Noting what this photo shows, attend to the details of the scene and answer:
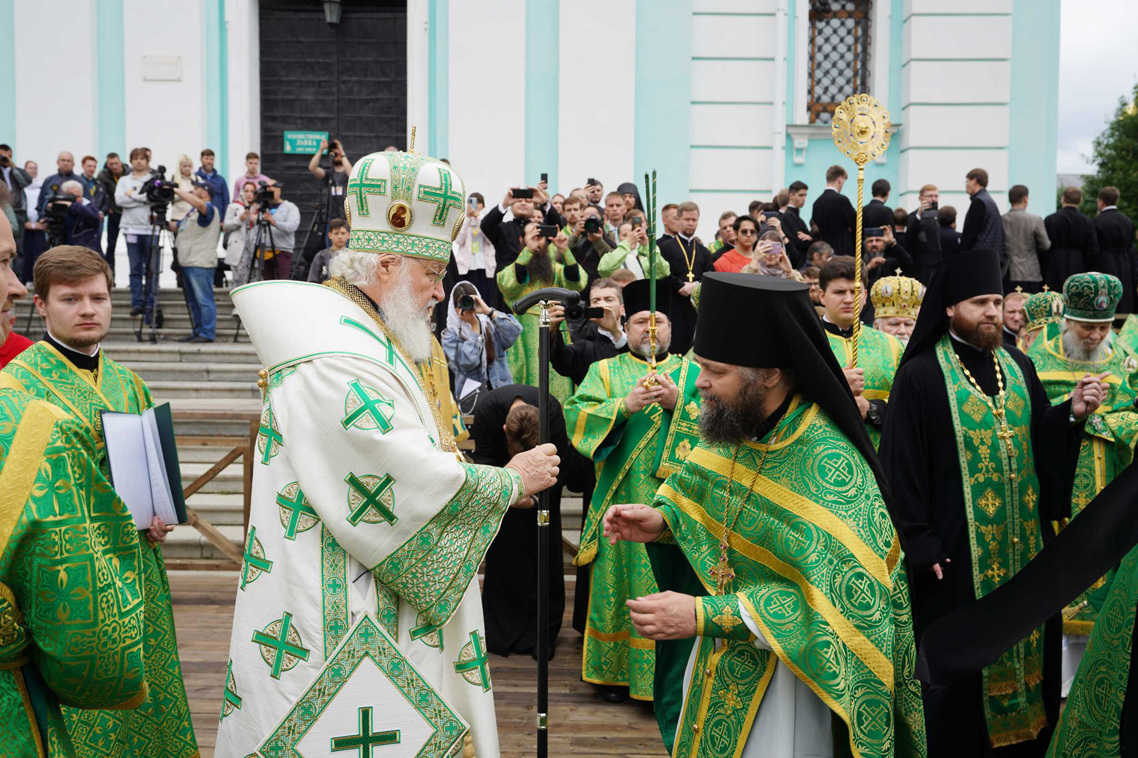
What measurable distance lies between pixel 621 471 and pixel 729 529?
2.85m

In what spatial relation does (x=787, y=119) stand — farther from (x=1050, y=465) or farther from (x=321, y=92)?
(x=1050, y=465)

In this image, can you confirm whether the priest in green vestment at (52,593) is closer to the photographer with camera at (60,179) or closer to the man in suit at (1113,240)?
the photographer with camera at (60,179)

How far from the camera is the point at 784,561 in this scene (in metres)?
2.83

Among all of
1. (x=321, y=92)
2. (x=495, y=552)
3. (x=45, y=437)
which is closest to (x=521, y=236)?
(x=495, y=552)

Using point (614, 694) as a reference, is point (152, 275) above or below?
above

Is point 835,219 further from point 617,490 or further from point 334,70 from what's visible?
point 334,70

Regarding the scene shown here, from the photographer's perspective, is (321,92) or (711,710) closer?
(711,710)

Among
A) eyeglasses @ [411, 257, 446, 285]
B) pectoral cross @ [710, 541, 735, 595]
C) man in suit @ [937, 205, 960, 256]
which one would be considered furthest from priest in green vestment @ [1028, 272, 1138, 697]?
man in suit @ [937, 205, 960, 256]

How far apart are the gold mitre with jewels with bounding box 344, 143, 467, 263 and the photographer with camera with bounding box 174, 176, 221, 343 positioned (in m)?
9.42

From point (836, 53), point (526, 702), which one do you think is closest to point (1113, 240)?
point (836, 53)

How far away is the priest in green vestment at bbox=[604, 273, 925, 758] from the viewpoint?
2.71 m

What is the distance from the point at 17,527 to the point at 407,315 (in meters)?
1.33

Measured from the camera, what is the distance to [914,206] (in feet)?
48.1

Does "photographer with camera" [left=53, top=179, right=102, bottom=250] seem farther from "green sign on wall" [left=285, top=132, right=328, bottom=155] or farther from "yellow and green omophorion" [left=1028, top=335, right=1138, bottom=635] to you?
"yellow and green omophorion" [left=1028, top=335, right=1138, bottom=635]
